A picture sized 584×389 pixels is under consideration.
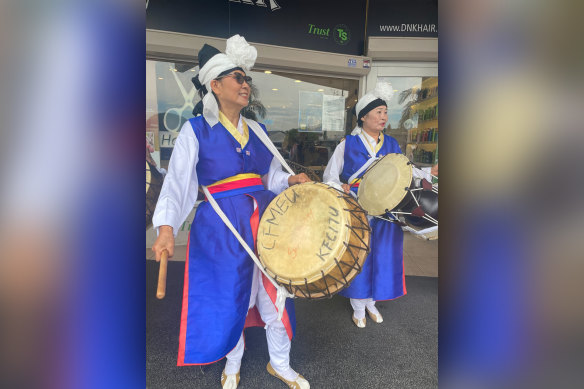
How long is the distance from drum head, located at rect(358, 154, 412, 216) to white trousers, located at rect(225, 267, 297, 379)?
71 centimetres

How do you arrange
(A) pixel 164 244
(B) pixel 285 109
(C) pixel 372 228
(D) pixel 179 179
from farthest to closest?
(C) pixel 372 228
(B) pixel 285 109
(D) pixel 179 179
(A) pixel 164 244

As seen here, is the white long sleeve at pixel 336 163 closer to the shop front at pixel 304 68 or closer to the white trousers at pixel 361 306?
the shop front at pixel 304 68

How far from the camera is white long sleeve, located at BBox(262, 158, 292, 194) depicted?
4.87ft

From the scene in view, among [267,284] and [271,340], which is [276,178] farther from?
[271,340]

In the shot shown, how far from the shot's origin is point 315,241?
43.4 inches

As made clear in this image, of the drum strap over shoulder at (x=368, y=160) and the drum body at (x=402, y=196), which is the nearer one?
the drum body at (x=402, y=196)

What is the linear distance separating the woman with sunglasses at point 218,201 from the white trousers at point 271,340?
5 centimetres

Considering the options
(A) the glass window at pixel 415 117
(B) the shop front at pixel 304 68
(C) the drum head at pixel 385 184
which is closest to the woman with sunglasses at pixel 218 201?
(B) the shop front at pixel 304 68

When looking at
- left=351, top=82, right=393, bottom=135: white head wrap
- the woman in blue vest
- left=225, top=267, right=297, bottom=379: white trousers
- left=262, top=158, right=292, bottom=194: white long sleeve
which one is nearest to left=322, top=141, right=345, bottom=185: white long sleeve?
the woman in blue vest

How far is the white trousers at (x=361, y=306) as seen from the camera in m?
1.90

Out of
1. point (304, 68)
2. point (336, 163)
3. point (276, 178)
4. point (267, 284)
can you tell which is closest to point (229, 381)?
point (267, 284)

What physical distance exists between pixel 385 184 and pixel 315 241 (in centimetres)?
63
